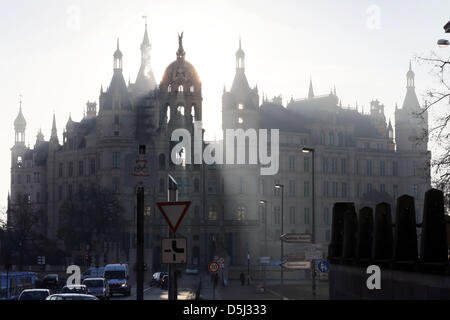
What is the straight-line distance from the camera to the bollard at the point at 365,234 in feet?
116

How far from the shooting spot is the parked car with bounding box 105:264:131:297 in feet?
231

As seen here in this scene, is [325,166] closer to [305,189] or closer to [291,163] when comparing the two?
[305,189]

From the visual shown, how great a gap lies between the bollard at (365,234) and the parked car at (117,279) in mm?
37192

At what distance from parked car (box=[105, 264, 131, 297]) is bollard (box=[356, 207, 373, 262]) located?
122 feet

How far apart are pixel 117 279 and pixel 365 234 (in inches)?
1535

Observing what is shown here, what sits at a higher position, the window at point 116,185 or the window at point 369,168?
the window at point 369,168

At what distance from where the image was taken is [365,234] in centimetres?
3606

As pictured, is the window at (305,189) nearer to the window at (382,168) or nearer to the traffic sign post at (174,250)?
the window at (382,168)

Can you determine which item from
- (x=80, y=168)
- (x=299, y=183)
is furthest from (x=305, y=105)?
(x=80, y=168)

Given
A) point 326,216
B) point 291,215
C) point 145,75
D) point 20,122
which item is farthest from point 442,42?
point 20,122

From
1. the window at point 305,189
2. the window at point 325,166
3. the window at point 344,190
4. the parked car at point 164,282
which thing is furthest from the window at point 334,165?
the parked car at point 164,282

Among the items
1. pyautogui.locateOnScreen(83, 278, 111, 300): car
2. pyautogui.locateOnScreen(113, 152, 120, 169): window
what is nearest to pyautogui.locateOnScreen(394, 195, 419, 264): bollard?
pyautogui.locateOnScreen(83, 278, 111, 300): car
